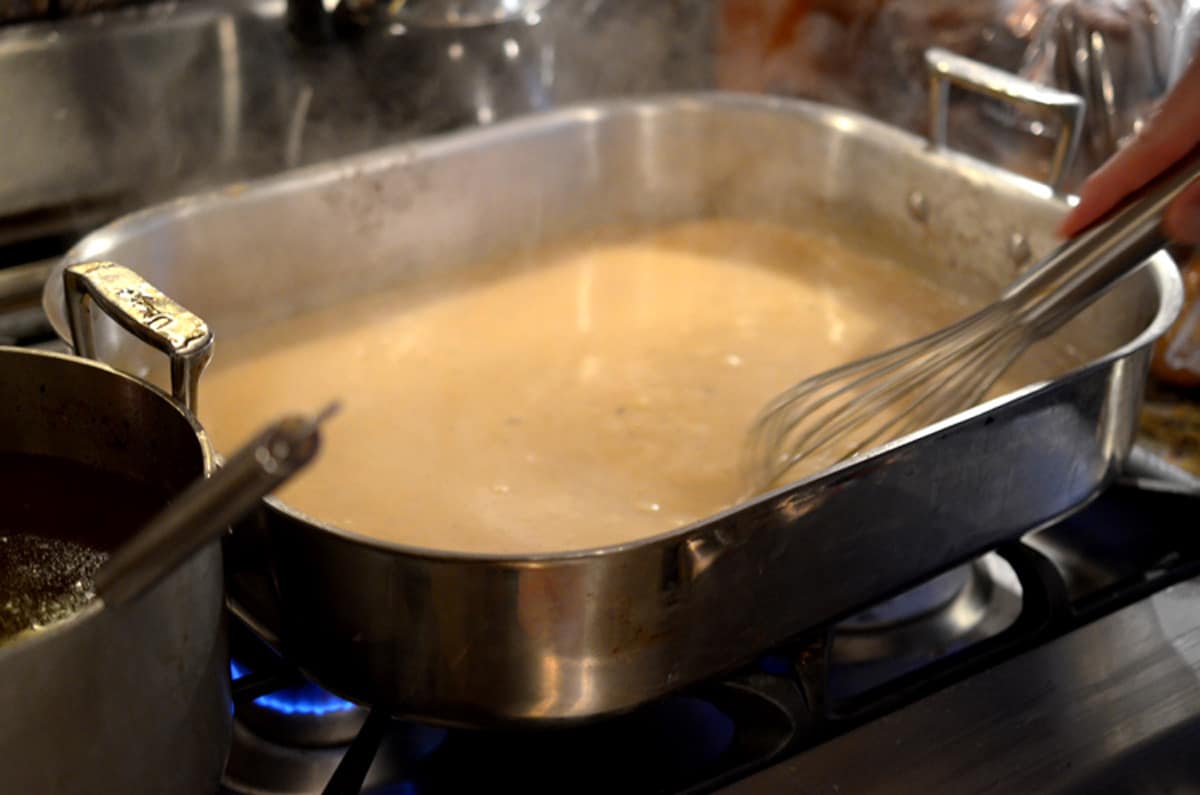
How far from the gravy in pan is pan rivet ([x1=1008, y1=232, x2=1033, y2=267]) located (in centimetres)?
7

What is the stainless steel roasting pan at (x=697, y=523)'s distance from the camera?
469 mm

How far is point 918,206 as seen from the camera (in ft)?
2.94

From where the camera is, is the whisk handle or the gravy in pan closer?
the whisk handle

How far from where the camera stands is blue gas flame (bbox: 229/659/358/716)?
1.86 feet

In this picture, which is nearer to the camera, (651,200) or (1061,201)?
(1061,201)

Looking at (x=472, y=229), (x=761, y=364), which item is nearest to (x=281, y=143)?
(x=472, y=229)

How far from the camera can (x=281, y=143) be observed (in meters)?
0.99

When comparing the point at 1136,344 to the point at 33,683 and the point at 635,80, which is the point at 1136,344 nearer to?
the point at 33,683

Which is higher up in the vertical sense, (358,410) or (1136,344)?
(1136,344)

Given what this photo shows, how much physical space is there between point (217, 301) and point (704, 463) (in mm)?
340

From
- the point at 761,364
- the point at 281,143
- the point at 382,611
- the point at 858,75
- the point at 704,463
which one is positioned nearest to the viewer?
the point at 382,611

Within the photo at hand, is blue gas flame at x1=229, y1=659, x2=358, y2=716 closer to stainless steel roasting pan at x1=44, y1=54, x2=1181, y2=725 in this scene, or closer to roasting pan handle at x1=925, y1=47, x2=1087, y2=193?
stainless steel roasting pan at x1=44, y1=54, x2=1181, y2=725

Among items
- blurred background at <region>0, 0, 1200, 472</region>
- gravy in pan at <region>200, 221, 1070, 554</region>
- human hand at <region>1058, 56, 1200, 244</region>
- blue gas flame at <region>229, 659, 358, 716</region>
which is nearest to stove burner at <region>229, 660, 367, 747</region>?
blue gas flame at <region>229, 659, 358, 716</region>

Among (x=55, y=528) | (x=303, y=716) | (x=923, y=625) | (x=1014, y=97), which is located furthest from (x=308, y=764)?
(x=1014, y=97)
